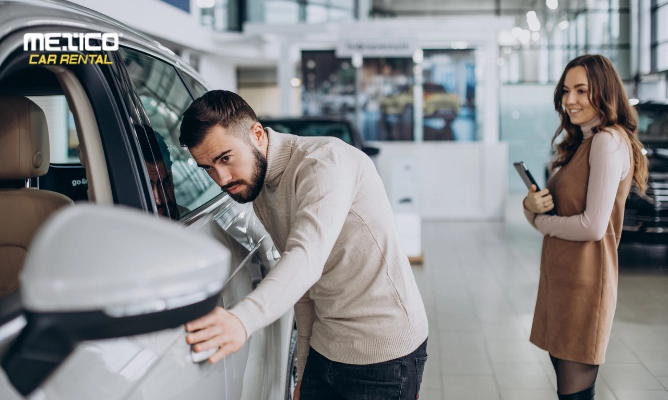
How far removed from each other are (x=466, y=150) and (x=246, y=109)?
10.4 m

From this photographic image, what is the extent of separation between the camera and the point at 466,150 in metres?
11.8

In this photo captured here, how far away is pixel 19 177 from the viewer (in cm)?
186

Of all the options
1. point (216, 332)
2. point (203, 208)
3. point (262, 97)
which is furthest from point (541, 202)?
point (262, 97)

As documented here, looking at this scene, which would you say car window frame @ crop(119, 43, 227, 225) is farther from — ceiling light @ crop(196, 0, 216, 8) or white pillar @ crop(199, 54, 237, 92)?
ceiling light @ crop(196, 0, 216, 8)

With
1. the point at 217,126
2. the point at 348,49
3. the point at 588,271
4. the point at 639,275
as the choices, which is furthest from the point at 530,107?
the point at 217,126

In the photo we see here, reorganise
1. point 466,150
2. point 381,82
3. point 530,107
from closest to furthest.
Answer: point 466,150 < point 381,82 < point 530,107

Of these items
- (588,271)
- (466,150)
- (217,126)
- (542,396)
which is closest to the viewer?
(217,126)

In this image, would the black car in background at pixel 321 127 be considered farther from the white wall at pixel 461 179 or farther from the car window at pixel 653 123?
the white wall at pixel 461 179

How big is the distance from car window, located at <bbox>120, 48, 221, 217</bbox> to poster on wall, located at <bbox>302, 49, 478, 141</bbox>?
1027 centimetres

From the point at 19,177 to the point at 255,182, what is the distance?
2.20 feet

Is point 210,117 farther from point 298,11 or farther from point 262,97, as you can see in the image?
point 262,97

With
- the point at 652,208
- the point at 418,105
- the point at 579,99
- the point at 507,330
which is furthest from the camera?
the point at 418,105

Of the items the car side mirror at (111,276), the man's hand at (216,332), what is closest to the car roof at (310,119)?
the man's hand at (216,332)

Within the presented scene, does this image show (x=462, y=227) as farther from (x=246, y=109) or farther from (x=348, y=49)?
(x=246, y=109)
